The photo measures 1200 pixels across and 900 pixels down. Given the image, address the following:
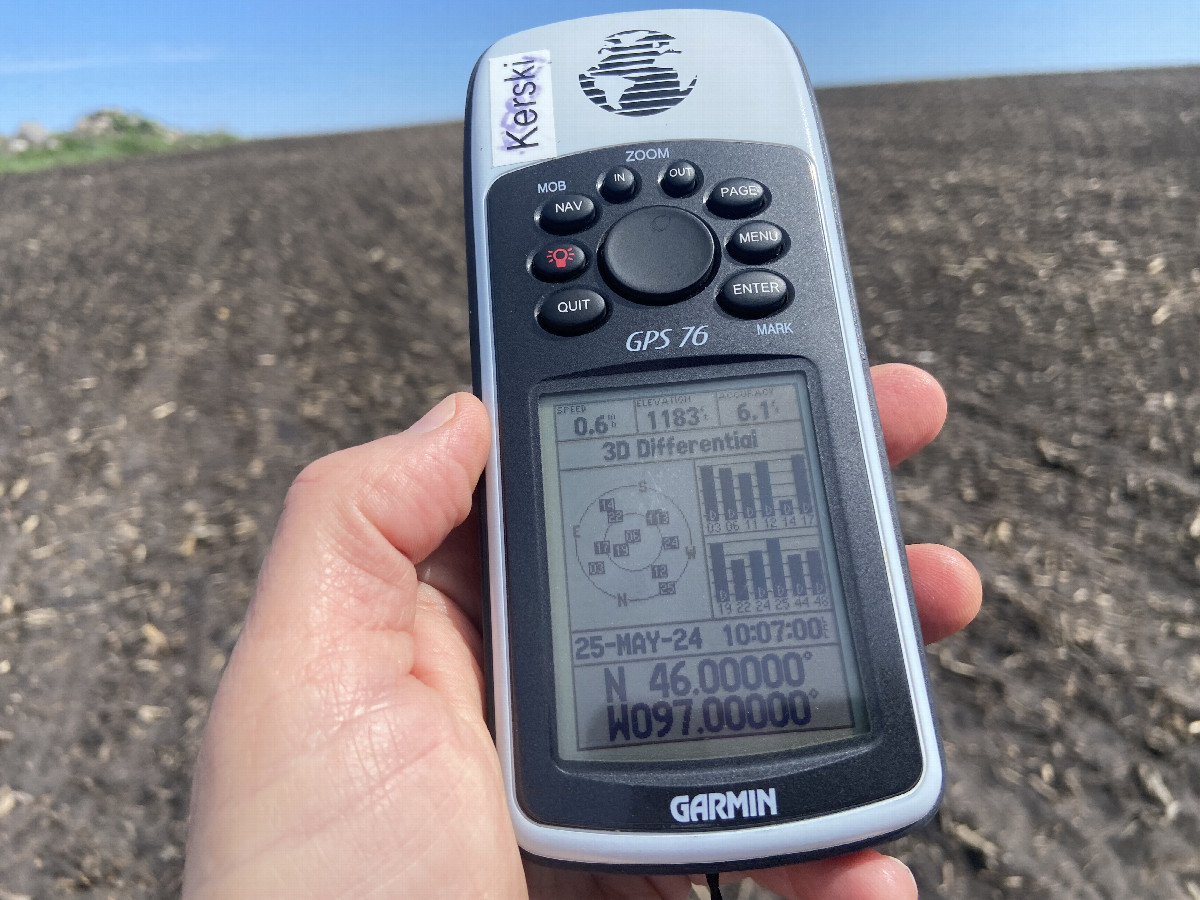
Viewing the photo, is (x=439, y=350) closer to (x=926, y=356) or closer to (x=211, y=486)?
(x=211, y=486)

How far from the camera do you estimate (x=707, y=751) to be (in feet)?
4.48

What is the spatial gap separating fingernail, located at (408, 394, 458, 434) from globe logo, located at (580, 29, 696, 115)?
649mm

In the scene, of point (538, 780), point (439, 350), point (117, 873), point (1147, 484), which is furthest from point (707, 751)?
point (439, 350)

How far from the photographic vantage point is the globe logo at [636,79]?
1705mm

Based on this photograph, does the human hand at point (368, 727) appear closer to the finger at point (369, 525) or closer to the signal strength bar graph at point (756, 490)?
the finger at point (369, 525)

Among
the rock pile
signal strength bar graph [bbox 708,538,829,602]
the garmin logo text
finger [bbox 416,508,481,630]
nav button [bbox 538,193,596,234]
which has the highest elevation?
nav button [bbox 538,193,596,234]

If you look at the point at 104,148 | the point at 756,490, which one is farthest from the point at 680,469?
the point at 104,148

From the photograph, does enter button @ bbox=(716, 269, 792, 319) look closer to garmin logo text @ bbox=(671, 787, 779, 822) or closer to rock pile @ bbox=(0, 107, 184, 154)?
garmin logo text @ bbox=(671, 787, 779, 822)

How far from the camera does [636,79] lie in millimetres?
1718

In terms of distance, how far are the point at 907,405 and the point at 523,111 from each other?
988mm

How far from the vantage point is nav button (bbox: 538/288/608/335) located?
1553mm

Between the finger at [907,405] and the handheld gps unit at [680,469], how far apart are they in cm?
39

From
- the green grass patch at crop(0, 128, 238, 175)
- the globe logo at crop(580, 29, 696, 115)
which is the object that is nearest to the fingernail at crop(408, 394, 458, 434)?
the globe logo at crop(580, 29, 696, 115)

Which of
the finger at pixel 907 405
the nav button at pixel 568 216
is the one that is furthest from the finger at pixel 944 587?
the nav button at pixel 568 216
